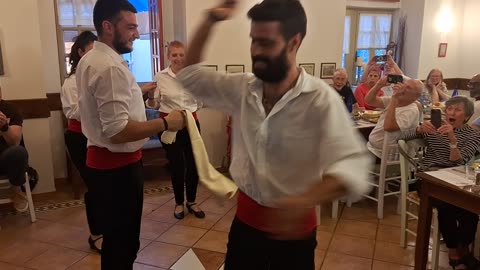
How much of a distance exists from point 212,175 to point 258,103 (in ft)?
1.34

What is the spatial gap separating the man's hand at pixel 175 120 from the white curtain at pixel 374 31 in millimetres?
4953

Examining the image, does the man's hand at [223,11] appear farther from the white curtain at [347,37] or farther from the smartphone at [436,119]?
the white curtain at [347,37]

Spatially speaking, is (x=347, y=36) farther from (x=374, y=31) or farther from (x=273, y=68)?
(x=273, y=68)

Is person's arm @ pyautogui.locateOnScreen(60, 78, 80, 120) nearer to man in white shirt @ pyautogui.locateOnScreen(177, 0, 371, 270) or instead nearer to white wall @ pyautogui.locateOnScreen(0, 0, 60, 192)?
white wall @ pyautogui.locateOnScreen(0, 0, 60, 192)

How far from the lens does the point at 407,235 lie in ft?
9.84

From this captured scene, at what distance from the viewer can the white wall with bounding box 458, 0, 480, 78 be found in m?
6.54

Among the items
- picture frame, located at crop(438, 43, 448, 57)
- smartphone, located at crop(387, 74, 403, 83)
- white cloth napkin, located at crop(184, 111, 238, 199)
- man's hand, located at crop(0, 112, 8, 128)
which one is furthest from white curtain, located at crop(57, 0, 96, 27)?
picture frame, located at crop(438, 43, 448, 57)

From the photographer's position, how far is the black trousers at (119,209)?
190 cm

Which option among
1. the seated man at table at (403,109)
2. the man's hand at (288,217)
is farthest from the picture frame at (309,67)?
the man's hand at (288,217)

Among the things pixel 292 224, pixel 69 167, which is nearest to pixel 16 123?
pixel 69 167

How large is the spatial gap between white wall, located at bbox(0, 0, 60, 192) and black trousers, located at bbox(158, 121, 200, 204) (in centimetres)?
126

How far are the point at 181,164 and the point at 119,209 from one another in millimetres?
1455

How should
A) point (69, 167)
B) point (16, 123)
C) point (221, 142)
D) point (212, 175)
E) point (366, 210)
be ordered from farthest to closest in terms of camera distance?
point (221, 142) → point (69, 167) → point (366, 210) → point (16, 123) → point (212, 175)

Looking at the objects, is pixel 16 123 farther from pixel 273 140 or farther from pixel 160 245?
pixel 273 140
